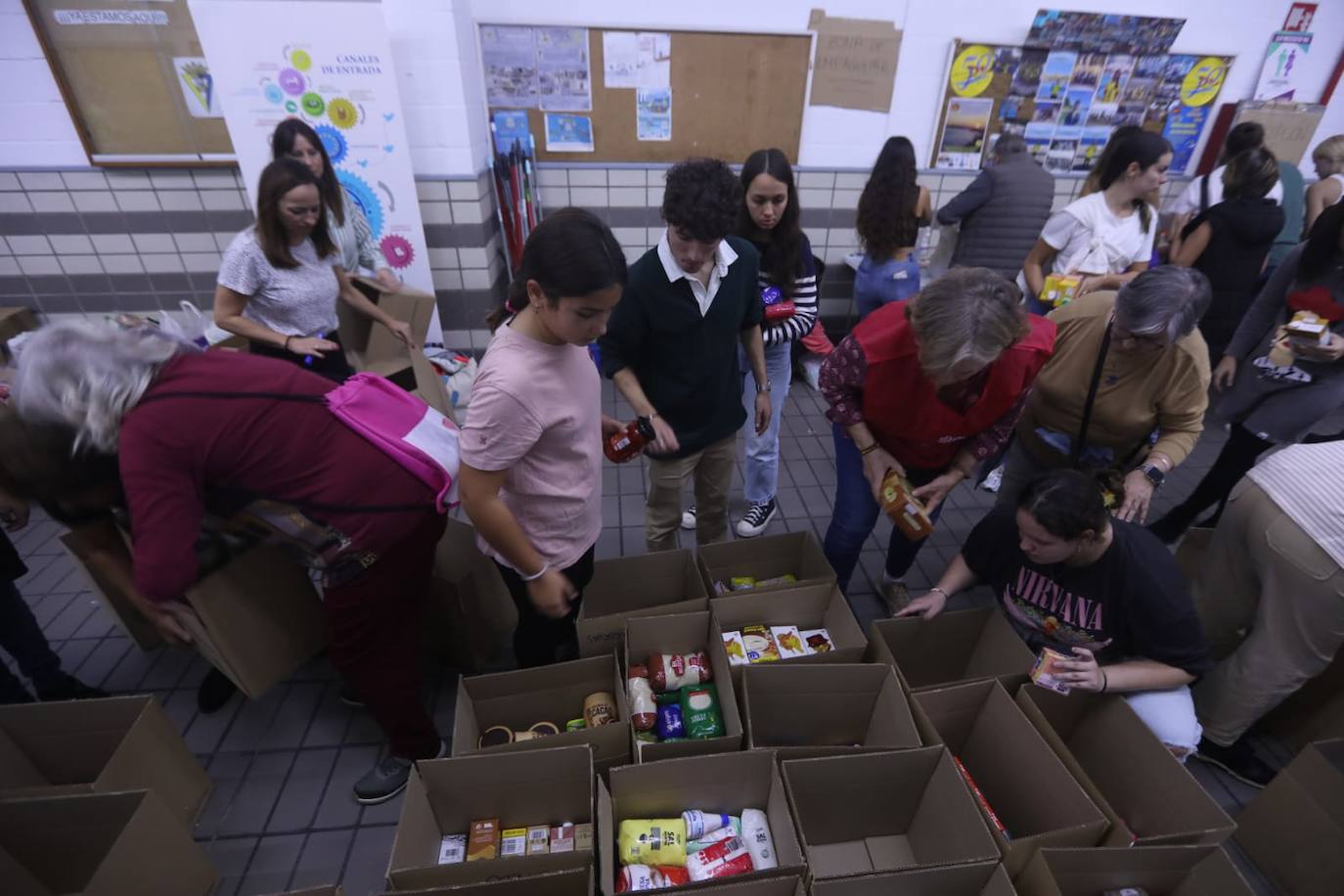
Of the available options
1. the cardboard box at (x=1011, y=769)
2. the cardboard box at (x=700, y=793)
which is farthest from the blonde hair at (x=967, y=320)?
the cardboard box at (x=700, y=793)

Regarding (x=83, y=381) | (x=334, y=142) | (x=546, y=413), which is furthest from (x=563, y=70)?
(x=83, y=381)

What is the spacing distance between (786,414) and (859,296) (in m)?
0.94

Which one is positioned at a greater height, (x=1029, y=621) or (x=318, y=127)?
(x=318, y=127)

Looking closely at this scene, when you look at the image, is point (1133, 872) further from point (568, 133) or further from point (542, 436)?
point (568, 133)

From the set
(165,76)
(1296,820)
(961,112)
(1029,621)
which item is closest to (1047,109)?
(961,112)

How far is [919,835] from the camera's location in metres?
1.70

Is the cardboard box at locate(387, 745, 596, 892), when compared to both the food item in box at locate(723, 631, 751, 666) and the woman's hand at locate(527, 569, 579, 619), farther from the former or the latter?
the food item in box at locate(723, 631, 751, 666)

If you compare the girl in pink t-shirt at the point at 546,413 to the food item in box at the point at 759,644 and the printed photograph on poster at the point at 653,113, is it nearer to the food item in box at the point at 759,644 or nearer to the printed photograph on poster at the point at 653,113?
the food item in box at the point at 759,644

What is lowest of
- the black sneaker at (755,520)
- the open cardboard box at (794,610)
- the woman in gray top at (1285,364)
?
the black sneaker at (755,520)

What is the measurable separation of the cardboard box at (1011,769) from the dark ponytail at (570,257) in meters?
1.37

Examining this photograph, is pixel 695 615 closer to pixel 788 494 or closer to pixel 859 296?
pixel 788 494

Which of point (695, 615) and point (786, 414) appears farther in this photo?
point (786, 414)

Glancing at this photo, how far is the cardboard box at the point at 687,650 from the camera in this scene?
1597mm

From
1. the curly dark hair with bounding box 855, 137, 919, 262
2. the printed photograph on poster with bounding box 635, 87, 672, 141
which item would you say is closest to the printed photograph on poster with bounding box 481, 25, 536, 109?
the printed photograph on poster with bounding box 635, 87, 672, 141
